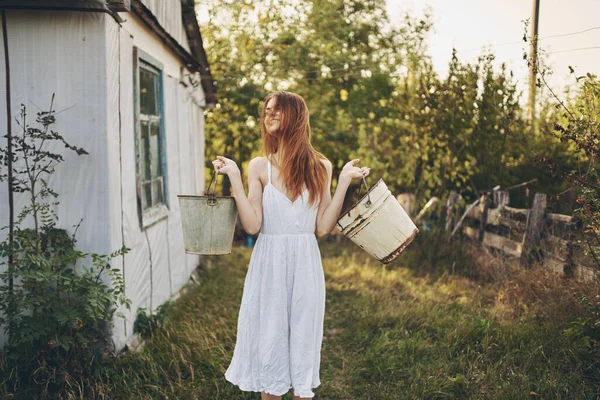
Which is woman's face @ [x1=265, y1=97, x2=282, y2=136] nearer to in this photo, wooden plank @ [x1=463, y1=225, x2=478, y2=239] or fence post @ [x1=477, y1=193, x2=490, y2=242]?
fence post @ [x1=477, y1=193, x2=490, y2=242]

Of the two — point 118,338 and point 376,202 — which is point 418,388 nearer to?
point 376,202

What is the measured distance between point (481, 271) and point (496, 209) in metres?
1.02

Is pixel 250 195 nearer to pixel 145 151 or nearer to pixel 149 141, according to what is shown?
pixel 145 151

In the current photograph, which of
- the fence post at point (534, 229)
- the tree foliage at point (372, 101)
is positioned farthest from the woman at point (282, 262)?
the tree foliage at point (372, 101)

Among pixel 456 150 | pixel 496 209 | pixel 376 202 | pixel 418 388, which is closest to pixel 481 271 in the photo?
pixel 496 209

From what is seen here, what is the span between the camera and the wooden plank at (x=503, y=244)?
6.71 m

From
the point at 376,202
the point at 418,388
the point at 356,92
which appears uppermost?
the point at 356,92

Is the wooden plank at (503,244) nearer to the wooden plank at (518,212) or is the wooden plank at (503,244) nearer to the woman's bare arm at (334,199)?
the wooden plank at (518,212)

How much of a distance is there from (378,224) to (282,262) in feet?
1.98

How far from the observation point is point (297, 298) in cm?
308

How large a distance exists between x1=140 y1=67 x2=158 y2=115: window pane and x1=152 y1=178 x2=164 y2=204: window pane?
2.27ft

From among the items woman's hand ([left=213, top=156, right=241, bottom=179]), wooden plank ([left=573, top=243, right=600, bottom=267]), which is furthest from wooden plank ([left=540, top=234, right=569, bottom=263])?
woman's hand ([left=213, top=156, right=241, bottom=179])

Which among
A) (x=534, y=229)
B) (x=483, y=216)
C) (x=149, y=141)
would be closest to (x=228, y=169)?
(x=149, y=141)

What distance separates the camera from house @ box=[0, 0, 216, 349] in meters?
4.03
